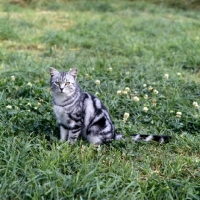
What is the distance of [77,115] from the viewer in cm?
407

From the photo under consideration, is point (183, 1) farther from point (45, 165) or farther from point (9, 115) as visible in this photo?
point (45, 165)

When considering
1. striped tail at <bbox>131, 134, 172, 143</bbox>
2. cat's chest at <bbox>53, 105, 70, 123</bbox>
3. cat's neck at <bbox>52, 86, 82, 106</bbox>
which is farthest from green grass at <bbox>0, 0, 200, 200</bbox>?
cat's neck at <bbox>52, 86, 82, 106</bbox>

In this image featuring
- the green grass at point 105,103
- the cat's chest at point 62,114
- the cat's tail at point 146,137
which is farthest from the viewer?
the cat's tail at point 146,137

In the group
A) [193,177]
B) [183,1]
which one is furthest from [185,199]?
[183,1]

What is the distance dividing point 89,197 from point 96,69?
3.29 m

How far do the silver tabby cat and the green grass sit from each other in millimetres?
102

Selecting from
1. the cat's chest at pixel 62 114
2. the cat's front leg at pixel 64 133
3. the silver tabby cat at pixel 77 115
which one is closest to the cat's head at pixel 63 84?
the silver tabby cat at pixel 77 115

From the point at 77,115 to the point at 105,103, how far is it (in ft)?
3.32

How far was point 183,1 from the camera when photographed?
1281 centimetres

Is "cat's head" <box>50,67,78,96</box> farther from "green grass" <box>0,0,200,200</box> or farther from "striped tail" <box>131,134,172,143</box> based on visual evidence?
"striped tail" <box>131,134,172,143</box>

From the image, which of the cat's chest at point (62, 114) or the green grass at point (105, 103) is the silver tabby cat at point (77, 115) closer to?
the cat's chest at point (62, 114)

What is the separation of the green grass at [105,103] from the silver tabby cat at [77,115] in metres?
0.10

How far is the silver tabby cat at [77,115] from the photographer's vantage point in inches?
160

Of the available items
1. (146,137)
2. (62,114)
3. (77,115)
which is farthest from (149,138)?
→ (62,114)
